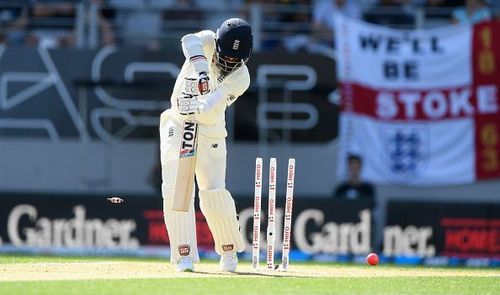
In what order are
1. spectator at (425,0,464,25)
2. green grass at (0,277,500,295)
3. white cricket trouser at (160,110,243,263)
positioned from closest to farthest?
1. green grass at (0,277,500,295)
2. white cricket trouser at (160,110,243,263)
3. spectator at (425,0,464,25)

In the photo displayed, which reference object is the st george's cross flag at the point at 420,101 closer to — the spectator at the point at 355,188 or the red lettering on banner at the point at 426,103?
the red lettering on banner at the point at 426,103

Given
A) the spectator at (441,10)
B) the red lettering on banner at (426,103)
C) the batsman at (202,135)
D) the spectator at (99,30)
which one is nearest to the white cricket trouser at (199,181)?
the batsman at (202,135)

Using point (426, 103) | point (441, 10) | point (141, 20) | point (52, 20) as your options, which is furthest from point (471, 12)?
point (52, 20)

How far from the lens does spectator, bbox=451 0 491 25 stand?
1931 cm

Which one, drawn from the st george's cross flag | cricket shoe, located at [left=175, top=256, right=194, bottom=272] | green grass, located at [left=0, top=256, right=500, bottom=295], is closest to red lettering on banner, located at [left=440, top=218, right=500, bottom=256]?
the st george's cross flag

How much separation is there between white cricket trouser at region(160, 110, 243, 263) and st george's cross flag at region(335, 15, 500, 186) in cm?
779

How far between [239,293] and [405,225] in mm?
8914

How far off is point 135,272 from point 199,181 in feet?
3.08

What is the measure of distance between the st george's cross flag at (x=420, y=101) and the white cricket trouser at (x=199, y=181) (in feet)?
25.6

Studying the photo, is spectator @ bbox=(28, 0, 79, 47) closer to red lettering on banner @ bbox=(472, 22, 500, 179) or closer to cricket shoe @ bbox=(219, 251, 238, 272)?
red lettering on banner @ bbox=(472, 22, 500, 179)

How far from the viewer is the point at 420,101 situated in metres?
18.9

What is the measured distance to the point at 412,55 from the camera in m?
18.8

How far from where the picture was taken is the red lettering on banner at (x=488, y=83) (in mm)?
18891

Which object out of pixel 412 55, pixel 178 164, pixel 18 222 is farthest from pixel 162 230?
pixel 178 164
